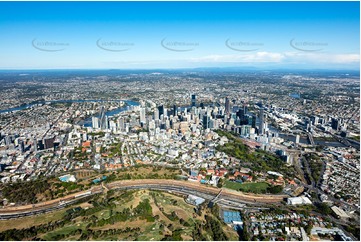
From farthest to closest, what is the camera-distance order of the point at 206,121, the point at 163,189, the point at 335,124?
the point at 206,121 < the point at 335,124 < the point at 163,189

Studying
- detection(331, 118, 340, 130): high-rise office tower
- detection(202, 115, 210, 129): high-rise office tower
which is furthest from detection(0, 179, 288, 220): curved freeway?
detection(331, 118, 340, 130): high-rise office tower

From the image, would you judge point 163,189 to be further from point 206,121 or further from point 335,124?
point 335,124

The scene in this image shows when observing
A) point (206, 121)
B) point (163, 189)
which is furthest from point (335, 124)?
point (163, 189)

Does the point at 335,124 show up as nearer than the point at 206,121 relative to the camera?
Yes

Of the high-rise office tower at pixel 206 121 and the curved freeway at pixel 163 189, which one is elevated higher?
the high-rise office tower at pixel 206 121

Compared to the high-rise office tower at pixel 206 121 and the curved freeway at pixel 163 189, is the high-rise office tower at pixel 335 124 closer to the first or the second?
the high-rise office tower at pixel 206 121

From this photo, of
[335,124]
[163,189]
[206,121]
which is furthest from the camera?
[206,121]

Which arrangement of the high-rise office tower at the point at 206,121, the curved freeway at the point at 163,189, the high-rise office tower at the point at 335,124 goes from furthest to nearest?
the high-rise office tower at the point at 206,121 < the high-rise office tower at the point at 335,124 < the curved freeway at the point at 163,189

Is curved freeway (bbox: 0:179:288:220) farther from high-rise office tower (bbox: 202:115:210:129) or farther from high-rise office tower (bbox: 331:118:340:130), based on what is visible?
high-rise office tower (bbox: 331:118:340:130)

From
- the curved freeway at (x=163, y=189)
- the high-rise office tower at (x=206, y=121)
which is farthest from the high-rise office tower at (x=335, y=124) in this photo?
the curved freeway at (x=163, y=189)
